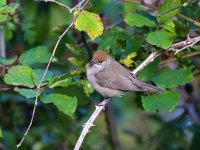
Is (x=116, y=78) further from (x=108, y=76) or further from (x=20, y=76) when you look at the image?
(x=20, y=76)

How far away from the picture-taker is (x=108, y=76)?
4.27 metres

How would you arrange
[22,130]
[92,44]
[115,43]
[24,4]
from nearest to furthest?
[115,43] < [92,44] < [24,4] < [22,130]

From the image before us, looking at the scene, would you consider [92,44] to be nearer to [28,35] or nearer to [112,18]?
[28,35]

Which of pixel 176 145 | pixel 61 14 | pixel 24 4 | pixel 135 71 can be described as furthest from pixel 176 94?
pixel 176 145

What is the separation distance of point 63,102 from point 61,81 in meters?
0.17

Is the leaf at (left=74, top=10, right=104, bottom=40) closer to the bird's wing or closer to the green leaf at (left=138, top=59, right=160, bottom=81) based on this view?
the green leaf at (left=138, top=59, right=160, bottom=81)

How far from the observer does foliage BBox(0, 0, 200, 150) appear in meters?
3.32

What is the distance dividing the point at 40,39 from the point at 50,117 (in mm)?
854

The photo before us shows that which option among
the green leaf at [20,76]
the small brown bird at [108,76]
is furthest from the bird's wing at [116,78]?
the green leaf at [20,76]

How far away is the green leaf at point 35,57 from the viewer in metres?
3.66

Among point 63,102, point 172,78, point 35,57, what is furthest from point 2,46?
point 172,78

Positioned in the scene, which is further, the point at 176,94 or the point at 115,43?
the point at 115,43

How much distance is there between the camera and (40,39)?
4.57 meters

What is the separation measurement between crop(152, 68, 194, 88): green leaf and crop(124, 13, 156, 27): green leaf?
37cm
